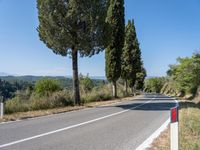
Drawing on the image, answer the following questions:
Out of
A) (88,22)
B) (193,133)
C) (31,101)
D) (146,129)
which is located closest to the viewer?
(193,133)

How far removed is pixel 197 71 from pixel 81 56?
24.2m

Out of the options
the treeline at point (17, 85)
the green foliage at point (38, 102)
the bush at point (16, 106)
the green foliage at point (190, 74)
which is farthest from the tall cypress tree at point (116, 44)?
the bush at point (16, 106)

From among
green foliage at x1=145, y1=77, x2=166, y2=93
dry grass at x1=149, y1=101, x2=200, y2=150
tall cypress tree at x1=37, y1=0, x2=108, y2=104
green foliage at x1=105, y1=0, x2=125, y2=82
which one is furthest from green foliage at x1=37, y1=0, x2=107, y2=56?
green foliage at x1=145, y1=77, x2=166, y2=93

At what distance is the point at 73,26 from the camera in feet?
79.9

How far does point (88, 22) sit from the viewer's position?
24156 millimetres

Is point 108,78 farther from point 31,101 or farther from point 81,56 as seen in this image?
point 31,101

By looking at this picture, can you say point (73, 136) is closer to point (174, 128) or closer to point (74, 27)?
point (174, 128)

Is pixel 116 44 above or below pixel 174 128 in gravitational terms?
above

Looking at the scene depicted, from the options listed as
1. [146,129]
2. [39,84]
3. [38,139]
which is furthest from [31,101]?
[39,84]

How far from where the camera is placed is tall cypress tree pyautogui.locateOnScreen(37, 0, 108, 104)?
78.2 feet

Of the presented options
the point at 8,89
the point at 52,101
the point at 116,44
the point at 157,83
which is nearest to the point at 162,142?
the point at 52,101

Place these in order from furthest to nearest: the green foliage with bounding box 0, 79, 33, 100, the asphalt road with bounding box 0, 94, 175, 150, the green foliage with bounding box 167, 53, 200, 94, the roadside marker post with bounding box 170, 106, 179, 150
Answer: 1. the green foliage with bounding box 167, 53, 200, 94
2. the green foliage with bounding box 0, 79, 33, 100
3. the asphalt road with bounding box 0, 94, 175, 150
4. the roadside marker post with bounding box 170, 106, 179, 150

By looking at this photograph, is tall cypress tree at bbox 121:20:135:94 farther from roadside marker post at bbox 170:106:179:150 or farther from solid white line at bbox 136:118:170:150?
roadside marker post at bbox 170:106:179:150

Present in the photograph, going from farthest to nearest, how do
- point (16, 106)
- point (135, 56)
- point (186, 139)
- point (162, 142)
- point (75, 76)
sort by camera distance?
point (135, 56) → point (75, 76) → point (16, 106) → point (162, 142) → point (186, 139)
